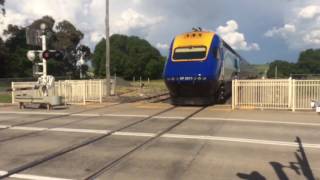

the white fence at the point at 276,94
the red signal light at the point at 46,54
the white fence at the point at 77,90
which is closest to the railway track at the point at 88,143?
the white fence at the point at 276,94

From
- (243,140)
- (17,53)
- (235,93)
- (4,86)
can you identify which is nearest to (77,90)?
(235,93)

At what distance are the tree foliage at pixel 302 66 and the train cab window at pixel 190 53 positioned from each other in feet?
181

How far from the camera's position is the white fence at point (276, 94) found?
20859mm

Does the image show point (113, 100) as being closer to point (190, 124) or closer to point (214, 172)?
point (190, 124)

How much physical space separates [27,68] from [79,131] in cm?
6999

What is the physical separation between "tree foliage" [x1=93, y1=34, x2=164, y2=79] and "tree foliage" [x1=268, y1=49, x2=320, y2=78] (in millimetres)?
30592

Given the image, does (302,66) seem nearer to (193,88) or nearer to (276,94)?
(193,88)

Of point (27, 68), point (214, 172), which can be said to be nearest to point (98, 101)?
point (214, 172)

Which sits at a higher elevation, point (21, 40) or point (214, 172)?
point (21, 40)

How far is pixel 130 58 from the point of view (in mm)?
111812

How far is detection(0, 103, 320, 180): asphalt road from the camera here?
910 centimetres

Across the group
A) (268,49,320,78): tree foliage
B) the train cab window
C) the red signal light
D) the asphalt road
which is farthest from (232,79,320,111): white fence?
(268,49,320,78): tree foliage

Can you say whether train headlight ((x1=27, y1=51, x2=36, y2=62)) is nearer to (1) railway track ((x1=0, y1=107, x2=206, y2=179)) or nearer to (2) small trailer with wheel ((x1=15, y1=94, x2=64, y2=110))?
(2) small trailer with wheel ((x1=15, y1=94, x2=64, y2=110))

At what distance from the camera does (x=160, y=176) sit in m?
8.74
